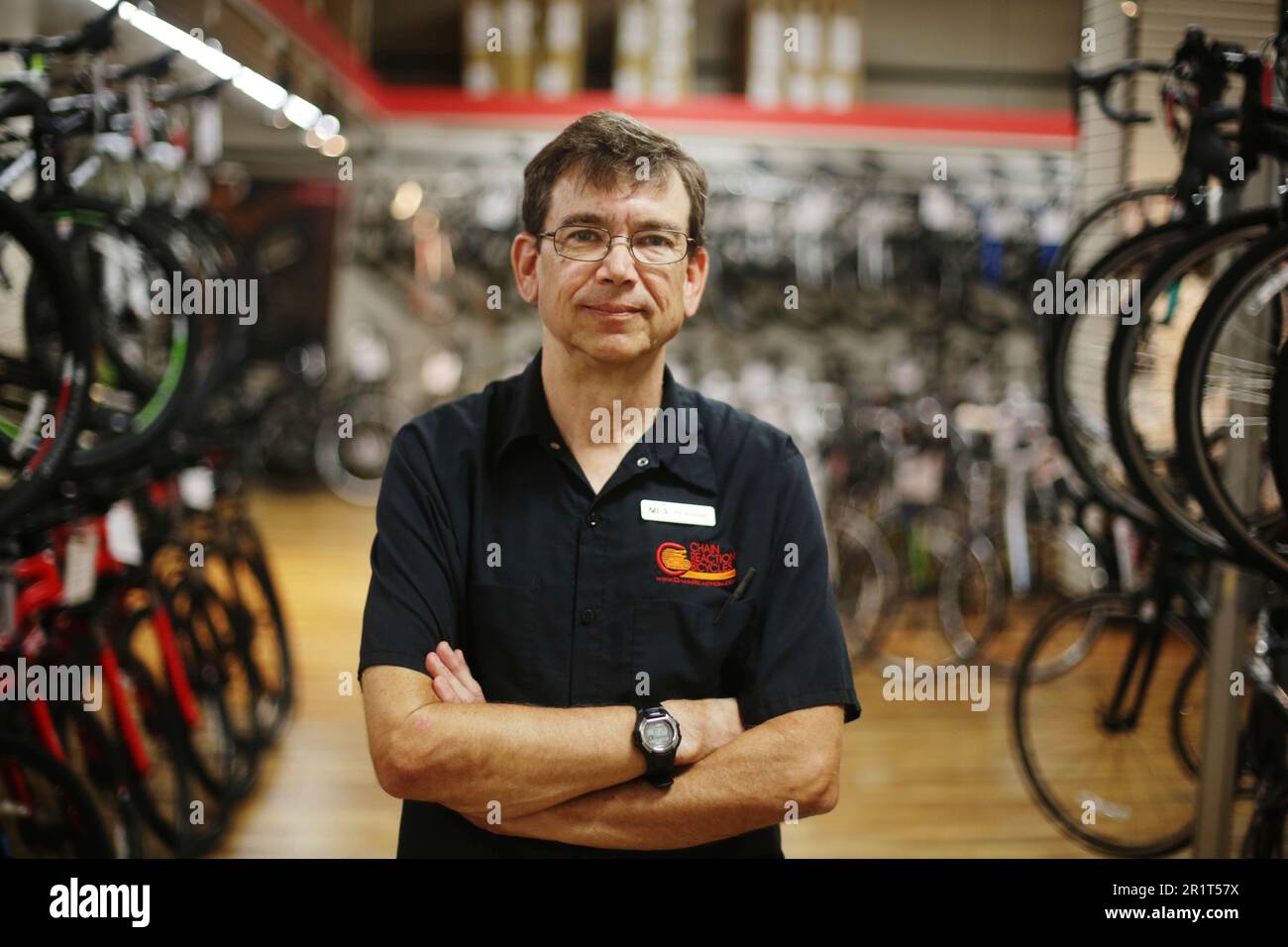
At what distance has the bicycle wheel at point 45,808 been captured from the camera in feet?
6.22

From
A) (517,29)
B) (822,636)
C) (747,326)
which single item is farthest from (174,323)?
(747,326)

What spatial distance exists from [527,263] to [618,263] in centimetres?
17

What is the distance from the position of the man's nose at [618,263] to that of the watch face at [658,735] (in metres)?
0.57

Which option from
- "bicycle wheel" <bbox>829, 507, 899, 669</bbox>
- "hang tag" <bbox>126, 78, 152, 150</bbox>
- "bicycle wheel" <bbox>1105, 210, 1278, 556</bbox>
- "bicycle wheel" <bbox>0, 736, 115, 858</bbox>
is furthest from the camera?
"bicycle wheel" <bbox>829, 507, 899, 669</bbox>

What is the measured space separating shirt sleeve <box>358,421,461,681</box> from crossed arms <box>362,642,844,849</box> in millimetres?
29

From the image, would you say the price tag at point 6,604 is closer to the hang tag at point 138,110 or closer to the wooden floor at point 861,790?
the wooden floor at point 861,790

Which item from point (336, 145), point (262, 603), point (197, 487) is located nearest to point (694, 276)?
point (197, 487)

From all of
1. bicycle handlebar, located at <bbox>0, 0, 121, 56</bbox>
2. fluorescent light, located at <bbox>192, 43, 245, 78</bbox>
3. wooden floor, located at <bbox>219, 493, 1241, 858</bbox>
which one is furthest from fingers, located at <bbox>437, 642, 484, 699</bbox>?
fluorescent light, located at <bbox>192, 43, 245, 78</bbox>

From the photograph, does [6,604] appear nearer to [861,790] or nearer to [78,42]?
[78,42]

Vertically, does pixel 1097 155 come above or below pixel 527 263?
above

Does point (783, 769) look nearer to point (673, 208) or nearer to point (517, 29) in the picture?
point (673, 208)

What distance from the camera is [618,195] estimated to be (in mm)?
1403

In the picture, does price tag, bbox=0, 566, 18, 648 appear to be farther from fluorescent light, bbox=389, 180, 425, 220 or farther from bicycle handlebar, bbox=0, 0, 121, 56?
fluorescent light, bbox=389, 180, 425, 220

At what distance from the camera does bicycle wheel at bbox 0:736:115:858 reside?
1.90 meters
